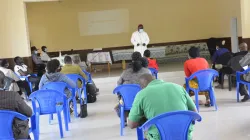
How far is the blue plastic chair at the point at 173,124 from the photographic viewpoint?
2924 mm

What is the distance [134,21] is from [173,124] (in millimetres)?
12404

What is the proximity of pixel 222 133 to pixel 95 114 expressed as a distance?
Result: 256 cm

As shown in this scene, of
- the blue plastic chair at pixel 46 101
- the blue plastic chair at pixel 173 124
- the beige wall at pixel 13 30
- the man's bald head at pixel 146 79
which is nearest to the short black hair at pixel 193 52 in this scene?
the blue plastic chair at pixel 46 101

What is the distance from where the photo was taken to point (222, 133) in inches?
190

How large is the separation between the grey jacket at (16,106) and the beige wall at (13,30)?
7.58 meters

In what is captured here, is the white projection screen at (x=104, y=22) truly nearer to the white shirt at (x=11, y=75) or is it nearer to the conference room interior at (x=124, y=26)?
the conference room interior at (x=124, y=26)

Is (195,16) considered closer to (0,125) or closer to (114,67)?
(114,67)

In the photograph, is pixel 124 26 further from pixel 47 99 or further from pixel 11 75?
pixel 47 99

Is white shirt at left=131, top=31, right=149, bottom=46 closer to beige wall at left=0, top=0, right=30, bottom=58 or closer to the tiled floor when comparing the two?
beige wall at left=0, top=0, right=30, bottom=58

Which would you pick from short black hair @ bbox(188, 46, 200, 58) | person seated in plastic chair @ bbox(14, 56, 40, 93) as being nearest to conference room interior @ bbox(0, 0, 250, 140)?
person seated in plastic chair @ bbox(14, 56, 40, 93)

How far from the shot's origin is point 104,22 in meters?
15.1

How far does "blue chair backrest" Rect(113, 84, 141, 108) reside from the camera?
4.91 metres

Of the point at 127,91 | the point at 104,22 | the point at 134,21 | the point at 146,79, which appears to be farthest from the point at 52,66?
the point at 134,21

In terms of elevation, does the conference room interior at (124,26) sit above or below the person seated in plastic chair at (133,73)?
above
